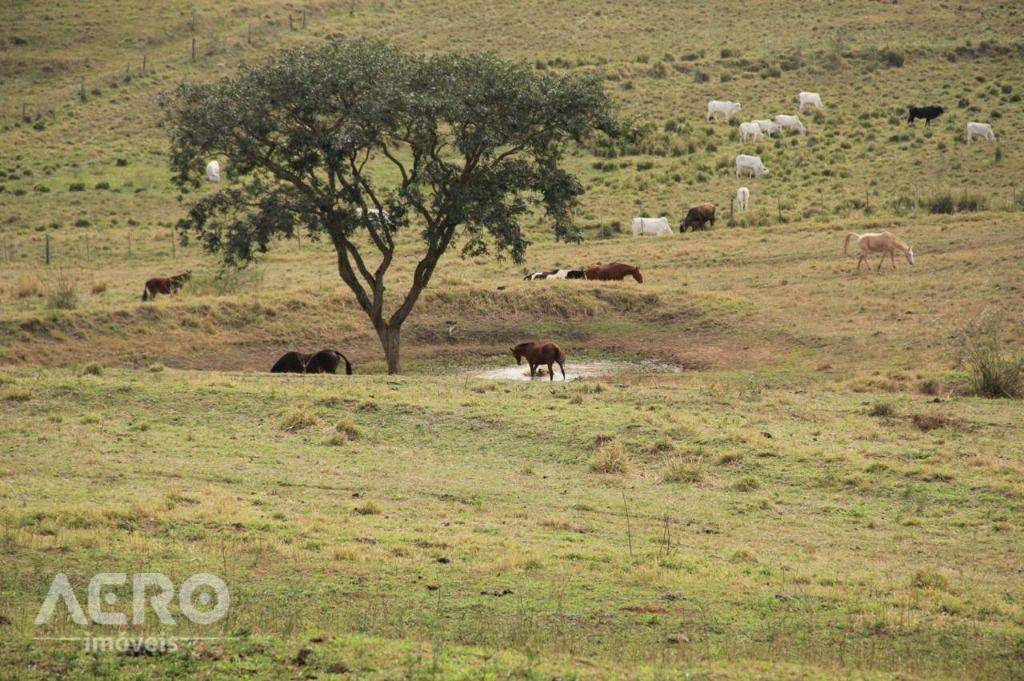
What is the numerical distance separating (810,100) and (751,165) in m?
12.1

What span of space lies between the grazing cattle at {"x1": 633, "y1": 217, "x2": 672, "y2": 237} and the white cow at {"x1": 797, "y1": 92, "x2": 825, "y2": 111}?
21630 millimetres

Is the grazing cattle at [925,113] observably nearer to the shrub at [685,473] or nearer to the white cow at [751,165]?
the white cow at [751,165]

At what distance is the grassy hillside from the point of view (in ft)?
33.1

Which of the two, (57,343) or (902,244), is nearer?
(57,343)

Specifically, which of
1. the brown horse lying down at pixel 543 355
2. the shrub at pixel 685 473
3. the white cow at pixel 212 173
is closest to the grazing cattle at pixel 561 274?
the brown horse lying down at pixel 543 355

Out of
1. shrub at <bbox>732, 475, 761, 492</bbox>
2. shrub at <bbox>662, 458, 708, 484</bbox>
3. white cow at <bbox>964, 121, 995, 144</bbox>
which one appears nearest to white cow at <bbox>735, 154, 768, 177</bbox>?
white cow at <bbox>964, 121, 995, 144</bbox>

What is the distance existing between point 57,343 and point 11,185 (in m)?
29.6

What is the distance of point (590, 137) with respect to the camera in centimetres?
2703

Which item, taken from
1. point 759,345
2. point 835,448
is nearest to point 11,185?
point 759,345

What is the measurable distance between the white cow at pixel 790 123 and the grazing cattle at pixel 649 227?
57.3 ft

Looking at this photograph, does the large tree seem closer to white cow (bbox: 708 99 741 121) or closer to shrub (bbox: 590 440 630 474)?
shrub (bbox: 590 440 630 474)

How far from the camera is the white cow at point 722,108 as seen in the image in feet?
209

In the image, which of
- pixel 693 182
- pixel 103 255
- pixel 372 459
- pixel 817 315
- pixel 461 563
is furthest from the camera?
pixel 693 182

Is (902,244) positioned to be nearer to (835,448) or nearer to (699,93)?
(835,448)
